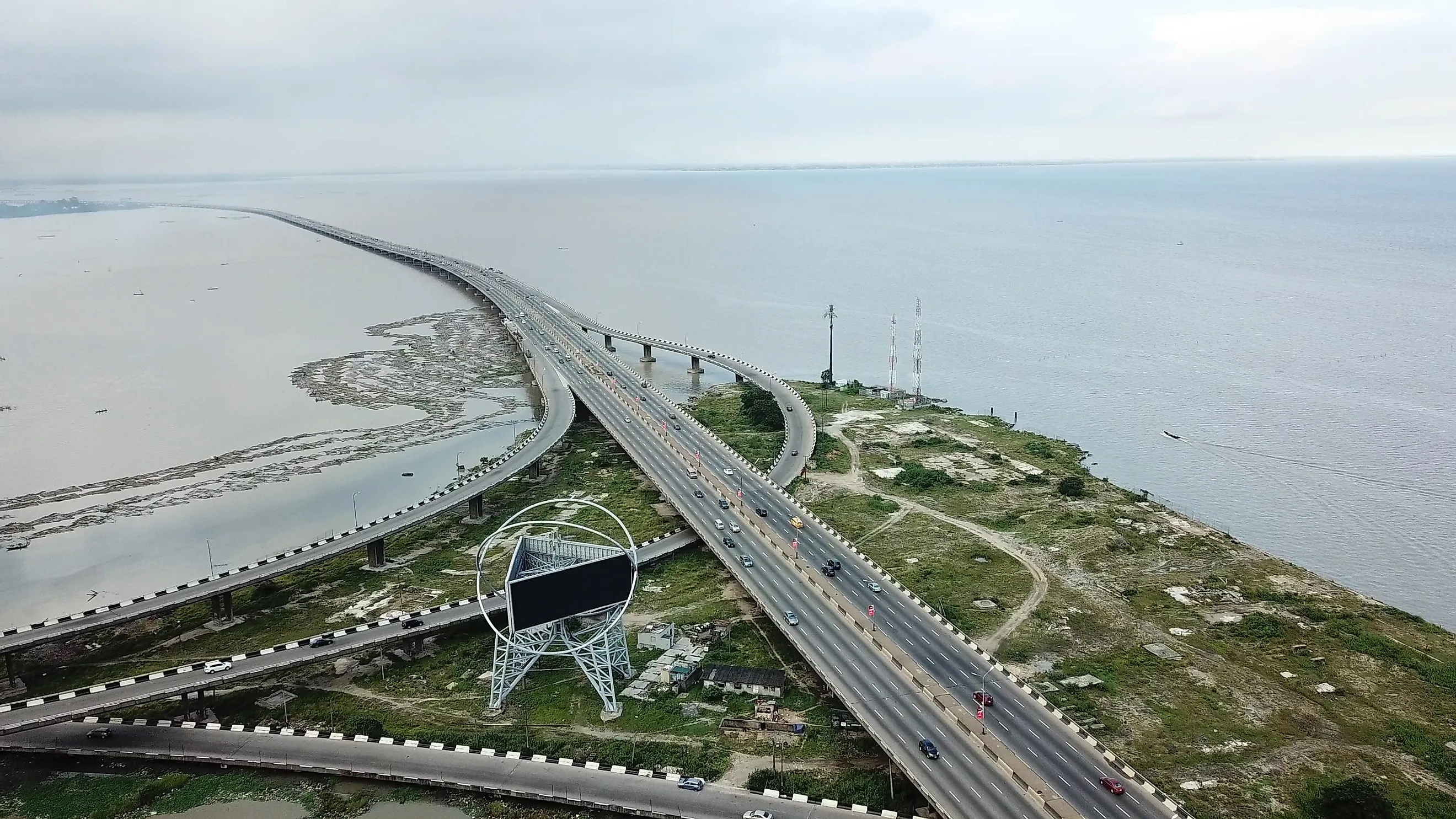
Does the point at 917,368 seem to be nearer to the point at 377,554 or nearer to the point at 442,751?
the point at 377,554

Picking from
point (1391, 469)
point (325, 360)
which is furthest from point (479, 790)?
point (325, 360)

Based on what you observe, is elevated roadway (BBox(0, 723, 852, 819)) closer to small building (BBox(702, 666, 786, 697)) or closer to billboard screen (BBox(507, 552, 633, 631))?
billboard screen (BBox(507, 552, 633, 631))

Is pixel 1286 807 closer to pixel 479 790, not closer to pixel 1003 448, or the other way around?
pixel 479 790

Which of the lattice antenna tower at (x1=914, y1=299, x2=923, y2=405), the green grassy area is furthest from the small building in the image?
the lattice antenna tower at (x1=914, y1=299, x2=923, y2=405)

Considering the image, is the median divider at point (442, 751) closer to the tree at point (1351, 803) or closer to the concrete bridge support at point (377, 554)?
the tree at point (1351, 803)

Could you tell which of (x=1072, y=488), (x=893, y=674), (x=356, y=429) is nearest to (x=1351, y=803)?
(x=893, y=674)

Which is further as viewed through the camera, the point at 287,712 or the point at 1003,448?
the point at 1003,448
